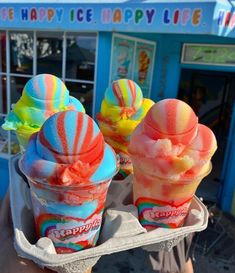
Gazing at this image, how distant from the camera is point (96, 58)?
4.31 meters

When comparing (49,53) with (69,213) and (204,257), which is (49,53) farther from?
(69,213)

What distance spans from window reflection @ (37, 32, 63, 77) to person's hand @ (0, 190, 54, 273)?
11.7 ft

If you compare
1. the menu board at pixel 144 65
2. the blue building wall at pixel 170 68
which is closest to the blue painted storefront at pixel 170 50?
the blue building wall at pixel 170 68

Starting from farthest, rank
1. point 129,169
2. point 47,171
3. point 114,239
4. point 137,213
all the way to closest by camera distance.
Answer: point 129,169 < point 137,213 < point 114,239 < point 47,171

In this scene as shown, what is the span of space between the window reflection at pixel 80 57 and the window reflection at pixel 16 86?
0.89 m

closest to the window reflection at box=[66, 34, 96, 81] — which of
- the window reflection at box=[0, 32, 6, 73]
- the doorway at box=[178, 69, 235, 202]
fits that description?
the window reflection at box=[0, 32, 6, 73]

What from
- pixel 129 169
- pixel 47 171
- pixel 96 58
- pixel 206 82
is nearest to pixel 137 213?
pixel 129 169

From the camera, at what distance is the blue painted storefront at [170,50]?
346cm

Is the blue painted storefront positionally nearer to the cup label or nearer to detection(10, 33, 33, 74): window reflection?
detection(10, 33, 33, 74): window reflection

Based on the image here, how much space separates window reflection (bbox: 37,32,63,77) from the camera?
470 centimetres

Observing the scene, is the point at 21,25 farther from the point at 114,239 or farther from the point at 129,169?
the point at 114,239

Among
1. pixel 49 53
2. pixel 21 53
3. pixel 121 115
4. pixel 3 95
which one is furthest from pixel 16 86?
pixel 121 115

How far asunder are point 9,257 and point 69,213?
49cm

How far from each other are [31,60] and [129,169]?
381 cm
